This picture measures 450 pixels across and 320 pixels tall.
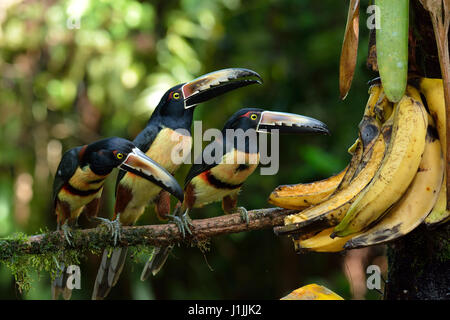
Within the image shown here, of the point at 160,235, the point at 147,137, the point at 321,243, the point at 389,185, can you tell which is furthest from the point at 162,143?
the point at 389,185

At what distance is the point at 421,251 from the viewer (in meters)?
1.95

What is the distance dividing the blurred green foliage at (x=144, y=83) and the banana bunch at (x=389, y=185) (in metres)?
2.71

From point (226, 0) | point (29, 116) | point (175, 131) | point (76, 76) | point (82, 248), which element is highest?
point (226, 0)

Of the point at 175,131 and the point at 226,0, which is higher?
the point at 226,0

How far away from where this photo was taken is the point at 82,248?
235cm

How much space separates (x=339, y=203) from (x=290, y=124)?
1.55 ft

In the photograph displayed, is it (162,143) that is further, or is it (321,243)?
(162,143)

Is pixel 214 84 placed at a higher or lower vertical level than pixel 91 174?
higher

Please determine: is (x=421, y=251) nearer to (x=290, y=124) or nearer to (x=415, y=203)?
(x=415, y=203)

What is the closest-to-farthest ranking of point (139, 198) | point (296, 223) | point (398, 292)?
point (296, 223)
point (398, 292)
point (139, 198)

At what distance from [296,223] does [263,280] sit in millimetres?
4448

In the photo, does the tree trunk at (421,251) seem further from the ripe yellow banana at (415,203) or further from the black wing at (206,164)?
the black wing at (206,164)

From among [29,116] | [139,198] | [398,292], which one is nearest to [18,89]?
[29,116]
